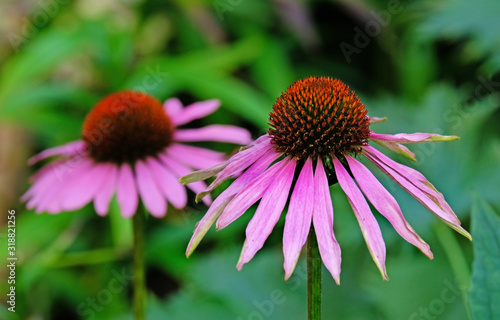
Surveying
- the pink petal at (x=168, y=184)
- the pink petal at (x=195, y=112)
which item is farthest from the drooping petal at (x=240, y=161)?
the pink petal at (x=195, y=112)

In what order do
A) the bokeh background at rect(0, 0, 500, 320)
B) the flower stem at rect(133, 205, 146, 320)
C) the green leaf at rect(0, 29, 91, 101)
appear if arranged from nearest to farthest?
1. the flower stem at rect(133, 205, 146, 320)
2. the bokeh background at rect(0, 0, 500, 320)
3. the green leaf at rect(0, 29, 91, 101)

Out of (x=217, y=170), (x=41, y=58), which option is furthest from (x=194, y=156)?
(x=41, y=58)

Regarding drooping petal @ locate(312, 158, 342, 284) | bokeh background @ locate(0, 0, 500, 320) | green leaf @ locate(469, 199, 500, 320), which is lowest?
bokeh background @ locate(0, 0, 500, 320)

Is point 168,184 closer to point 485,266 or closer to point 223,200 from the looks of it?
point 223,200

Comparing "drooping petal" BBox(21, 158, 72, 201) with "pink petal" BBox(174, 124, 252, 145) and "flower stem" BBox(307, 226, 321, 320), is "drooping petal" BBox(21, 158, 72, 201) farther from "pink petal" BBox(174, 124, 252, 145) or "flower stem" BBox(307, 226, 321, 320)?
"flower stem" BBox(307, 226, 321, 320)

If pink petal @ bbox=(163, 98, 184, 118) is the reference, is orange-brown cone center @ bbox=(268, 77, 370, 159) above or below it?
above

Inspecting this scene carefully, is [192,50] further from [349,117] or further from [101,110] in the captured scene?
[349,117]

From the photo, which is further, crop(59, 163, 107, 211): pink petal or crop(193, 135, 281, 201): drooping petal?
crop(59, 163, 107, 211): pink petal

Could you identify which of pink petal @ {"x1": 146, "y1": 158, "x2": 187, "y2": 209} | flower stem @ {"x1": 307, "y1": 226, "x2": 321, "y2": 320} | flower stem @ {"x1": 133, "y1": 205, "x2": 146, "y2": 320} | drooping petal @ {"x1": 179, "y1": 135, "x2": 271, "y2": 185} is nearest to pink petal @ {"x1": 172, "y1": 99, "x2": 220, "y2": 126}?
pink petal @ {"x1": 146, "y1": 158, "x2": 187, "y2": 209}
